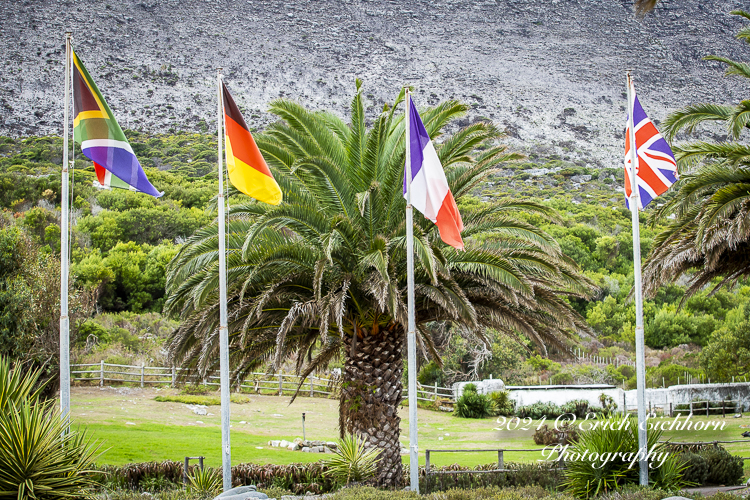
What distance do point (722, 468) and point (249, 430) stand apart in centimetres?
1723

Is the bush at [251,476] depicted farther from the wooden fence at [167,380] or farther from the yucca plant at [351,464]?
the wooden fence at [167,380]

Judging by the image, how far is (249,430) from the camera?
2638cm

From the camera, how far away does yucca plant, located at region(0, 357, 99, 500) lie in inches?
337

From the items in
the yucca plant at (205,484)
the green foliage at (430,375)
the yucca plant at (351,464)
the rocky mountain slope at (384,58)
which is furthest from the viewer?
the rocky mountain slope at (384,58)

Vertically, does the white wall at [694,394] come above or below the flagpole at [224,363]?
below

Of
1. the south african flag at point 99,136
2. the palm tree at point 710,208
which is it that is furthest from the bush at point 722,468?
the south african flag at point 99,136

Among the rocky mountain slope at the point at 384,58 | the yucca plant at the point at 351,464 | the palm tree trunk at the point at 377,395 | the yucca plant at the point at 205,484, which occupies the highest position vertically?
the rocky mountain slope at the point at 384,58

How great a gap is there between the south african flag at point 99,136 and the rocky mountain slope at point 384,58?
83955 millimetres

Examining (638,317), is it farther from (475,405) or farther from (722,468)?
(475,405)

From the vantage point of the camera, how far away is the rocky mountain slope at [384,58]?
100 metres

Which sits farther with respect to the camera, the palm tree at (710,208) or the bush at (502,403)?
the bush at (502,403)

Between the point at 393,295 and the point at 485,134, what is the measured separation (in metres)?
4.76

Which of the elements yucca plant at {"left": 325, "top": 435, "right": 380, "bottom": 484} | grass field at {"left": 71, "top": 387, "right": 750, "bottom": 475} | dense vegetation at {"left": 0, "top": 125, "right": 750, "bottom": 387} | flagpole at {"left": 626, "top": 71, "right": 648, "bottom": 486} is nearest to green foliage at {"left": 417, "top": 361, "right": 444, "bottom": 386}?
dense vegetation at {"left": 0, "top": 125, "right": 750, "bottom": 387}

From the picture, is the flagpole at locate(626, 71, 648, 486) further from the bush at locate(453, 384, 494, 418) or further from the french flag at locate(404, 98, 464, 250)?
the bush at locate(453, 384, 494, 418)
